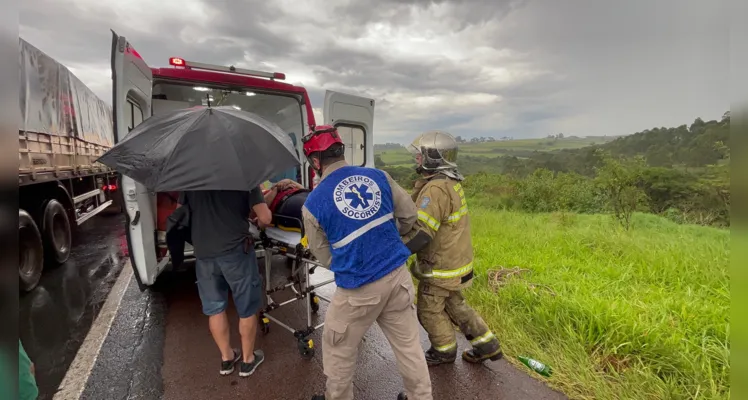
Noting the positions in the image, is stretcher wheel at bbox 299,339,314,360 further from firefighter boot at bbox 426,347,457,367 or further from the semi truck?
the semi truck

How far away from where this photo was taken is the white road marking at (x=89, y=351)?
8.16ft

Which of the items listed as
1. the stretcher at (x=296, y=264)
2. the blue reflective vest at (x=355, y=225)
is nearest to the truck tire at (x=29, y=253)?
the stretcher at (x=296, y=264)

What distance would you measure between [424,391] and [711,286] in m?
3.65

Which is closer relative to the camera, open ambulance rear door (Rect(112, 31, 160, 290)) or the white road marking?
the white road marking

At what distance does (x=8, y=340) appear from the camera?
68cm

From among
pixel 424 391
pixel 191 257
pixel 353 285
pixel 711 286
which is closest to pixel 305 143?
pixel 353 285

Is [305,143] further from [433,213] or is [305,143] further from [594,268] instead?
[594,268]

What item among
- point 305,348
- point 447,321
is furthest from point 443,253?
point 305,348

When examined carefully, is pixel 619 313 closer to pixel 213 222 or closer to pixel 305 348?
pixel 305 348

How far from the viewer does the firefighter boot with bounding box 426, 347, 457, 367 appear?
2741mm

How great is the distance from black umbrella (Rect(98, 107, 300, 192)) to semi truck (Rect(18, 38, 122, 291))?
73.1 inches

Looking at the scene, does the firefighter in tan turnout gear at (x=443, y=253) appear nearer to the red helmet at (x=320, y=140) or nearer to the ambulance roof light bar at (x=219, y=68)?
the red helmet at (x=320, y=140)

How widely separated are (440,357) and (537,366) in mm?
712

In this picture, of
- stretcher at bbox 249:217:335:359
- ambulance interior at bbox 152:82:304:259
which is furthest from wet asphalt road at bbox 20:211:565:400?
ambulance interior at bbox 152:82:304:259
